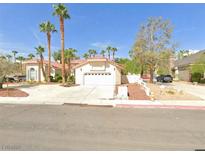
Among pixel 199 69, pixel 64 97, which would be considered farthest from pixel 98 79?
pixel 199 69

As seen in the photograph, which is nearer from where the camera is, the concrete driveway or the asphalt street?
the asphalt street

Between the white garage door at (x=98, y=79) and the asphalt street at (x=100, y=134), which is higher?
the white garage door at (x=98, y=79)

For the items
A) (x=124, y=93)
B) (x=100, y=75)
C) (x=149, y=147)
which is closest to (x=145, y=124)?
(x=149, y=147)

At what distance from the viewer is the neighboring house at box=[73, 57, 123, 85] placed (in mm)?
28672

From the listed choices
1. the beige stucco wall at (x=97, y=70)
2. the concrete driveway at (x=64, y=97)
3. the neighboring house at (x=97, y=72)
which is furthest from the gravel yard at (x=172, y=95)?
the neighboring house at (x=97, y=72)

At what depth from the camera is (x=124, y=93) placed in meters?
15.5

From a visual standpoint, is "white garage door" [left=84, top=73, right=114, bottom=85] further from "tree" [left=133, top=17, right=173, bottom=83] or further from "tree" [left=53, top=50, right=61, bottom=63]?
"tree" [left=53, top=50, right=61, bottom=63]

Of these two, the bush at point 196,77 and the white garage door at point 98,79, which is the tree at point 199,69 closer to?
the bush at point 196,77

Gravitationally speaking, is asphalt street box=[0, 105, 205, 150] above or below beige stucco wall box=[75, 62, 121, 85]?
below

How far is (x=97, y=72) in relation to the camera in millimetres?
29062

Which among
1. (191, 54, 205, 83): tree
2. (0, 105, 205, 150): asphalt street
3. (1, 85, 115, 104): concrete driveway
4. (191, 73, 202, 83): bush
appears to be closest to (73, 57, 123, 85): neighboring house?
(1, 85, 115, 104): concrete driveway

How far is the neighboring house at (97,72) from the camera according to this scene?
28672 millimetres

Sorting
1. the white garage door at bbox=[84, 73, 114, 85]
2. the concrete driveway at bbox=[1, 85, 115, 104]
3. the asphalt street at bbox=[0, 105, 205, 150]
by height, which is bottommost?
the asphalt street at bbox=[0, 105, 205, 150]

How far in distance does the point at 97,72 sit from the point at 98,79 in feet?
3.81
